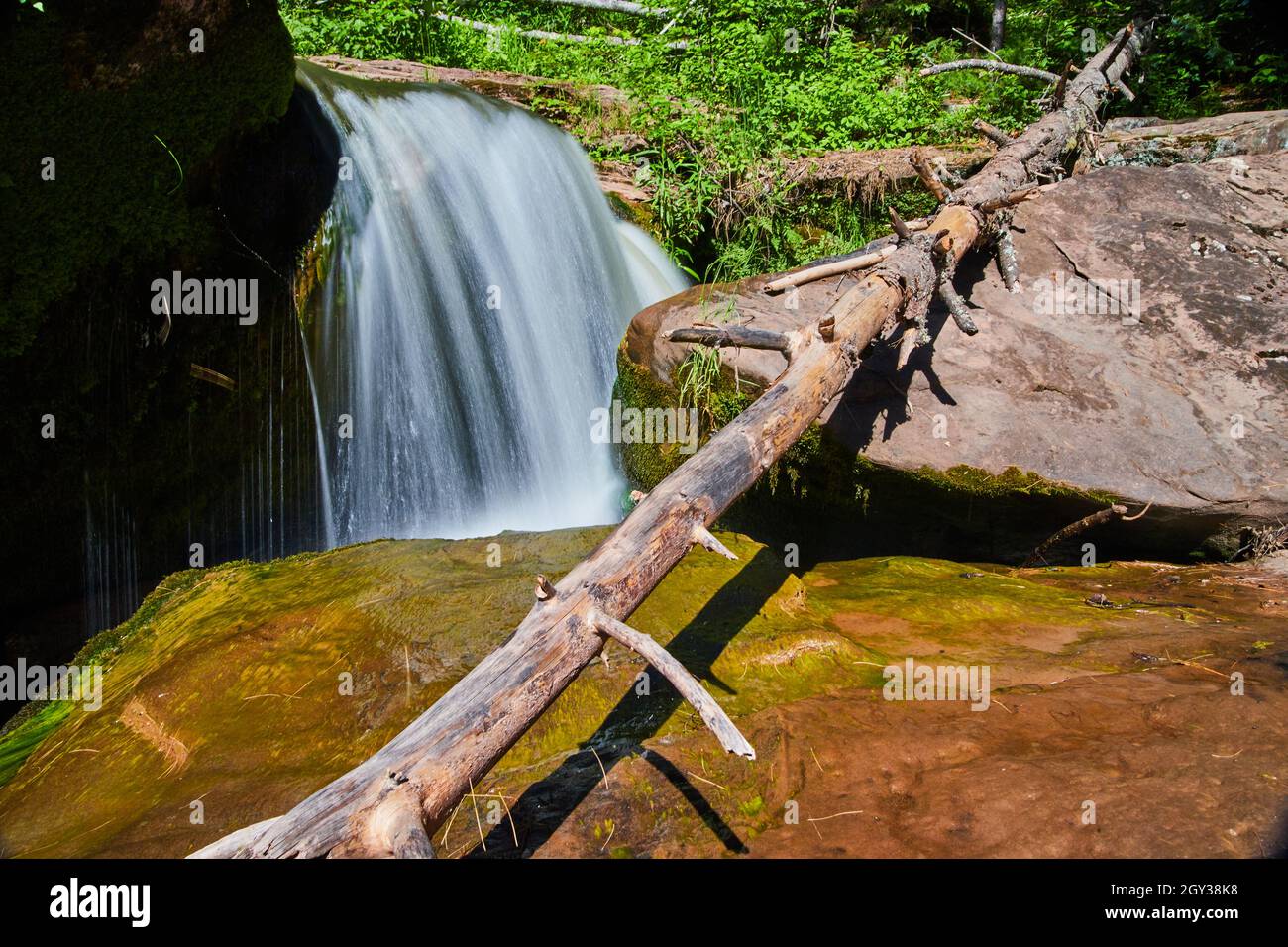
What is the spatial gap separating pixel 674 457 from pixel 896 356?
5.15ft

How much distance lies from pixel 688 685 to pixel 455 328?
17.1 feet

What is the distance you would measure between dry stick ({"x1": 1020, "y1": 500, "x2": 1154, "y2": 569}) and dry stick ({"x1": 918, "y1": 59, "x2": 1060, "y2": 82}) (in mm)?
6685

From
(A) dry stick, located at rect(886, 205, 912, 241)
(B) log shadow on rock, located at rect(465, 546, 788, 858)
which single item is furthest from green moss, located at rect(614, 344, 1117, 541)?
(A) dry stick, located at rect(886, 205, 912, 241)

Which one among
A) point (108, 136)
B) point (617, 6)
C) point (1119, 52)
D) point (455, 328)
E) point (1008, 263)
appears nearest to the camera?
point (108, 136)

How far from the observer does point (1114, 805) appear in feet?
8.43

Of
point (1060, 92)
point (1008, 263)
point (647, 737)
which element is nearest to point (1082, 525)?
point (1008, 263)

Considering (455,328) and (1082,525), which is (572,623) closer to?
(1082,525)

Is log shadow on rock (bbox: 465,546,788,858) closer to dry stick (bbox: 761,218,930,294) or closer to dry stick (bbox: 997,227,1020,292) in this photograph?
dry stick (bbox: 761,218,930,294)

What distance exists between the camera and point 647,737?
3037 mm

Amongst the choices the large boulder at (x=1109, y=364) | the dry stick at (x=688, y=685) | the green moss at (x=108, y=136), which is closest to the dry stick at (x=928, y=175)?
the large boulder at (x=1109, y=364)

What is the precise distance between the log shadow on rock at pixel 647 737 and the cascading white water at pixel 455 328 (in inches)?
122

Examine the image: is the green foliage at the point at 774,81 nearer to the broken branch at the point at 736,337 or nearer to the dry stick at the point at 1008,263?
the dry stick at the point at 1008,263

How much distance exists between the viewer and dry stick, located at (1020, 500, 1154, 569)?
4.85 metres
